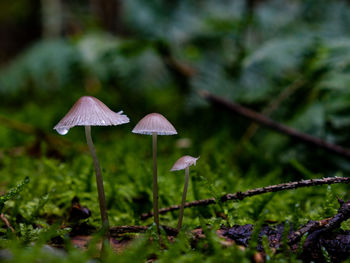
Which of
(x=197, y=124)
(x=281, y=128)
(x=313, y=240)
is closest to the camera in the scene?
(x=313, y=240)

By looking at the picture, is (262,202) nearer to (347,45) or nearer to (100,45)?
(347,45)

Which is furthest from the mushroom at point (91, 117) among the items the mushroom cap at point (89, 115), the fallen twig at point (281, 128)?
the fallen twig at point (281, 128)

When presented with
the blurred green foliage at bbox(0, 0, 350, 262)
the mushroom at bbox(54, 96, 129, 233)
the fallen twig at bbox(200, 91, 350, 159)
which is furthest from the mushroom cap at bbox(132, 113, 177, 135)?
the fallen twig at bbox(200, 91, 350, 159)

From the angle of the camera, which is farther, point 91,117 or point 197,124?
point 197,124

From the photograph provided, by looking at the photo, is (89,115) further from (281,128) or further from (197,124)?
(197,124)

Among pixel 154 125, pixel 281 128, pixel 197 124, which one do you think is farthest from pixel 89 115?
pixel 197 124

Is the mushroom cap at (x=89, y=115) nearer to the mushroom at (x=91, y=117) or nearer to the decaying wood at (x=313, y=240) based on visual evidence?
the mushroom at (x=91, y=117)

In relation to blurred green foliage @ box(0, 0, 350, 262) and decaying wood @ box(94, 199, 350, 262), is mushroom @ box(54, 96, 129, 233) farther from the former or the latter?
decaying wood @ box(94, 199, 350, 262)

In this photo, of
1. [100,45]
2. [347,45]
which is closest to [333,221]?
[347,45]
